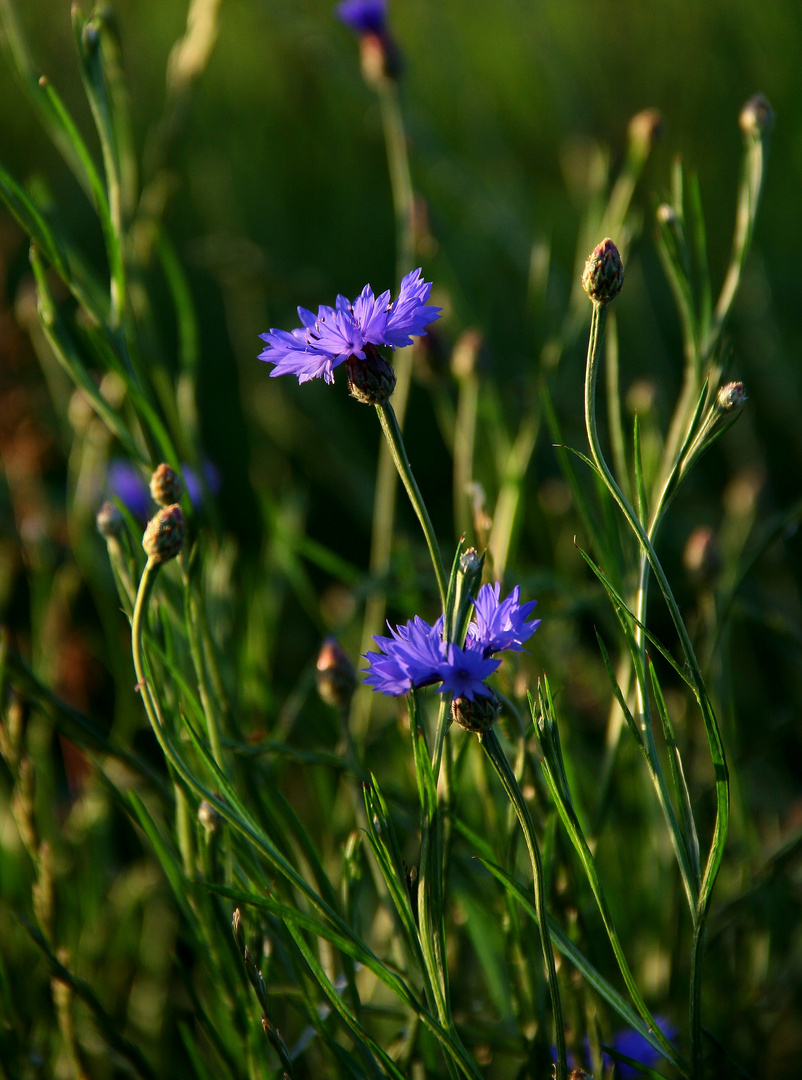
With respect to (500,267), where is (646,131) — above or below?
below

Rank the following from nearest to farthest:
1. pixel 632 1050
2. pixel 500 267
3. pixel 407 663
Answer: pixel 407 663 < pixel 632 1050 < pixel 500 267

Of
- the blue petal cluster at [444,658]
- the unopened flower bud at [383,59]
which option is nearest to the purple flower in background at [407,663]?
the blue petal cluster at [444,658]

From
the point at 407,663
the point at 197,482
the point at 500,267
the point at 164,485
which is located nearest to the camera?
the point at 407,663

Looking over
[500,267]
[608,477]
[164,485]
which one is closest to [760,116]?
[608,477]

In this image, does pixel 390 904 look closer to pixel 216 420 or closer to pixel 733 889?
pixel 733 889

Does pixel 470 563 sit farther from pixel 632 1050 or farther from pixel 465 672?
pixel 632 1050

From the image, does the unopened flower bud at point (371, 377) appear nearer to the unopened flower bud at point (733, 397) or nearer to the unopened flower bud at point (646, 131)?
the unopened flower bud at point (733, 397)

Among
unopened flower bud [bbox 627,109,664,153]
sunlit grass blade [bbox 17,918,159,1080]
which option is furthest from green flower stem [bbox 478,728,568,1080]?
unopened flower bud [bbox 627,109,664,153]
